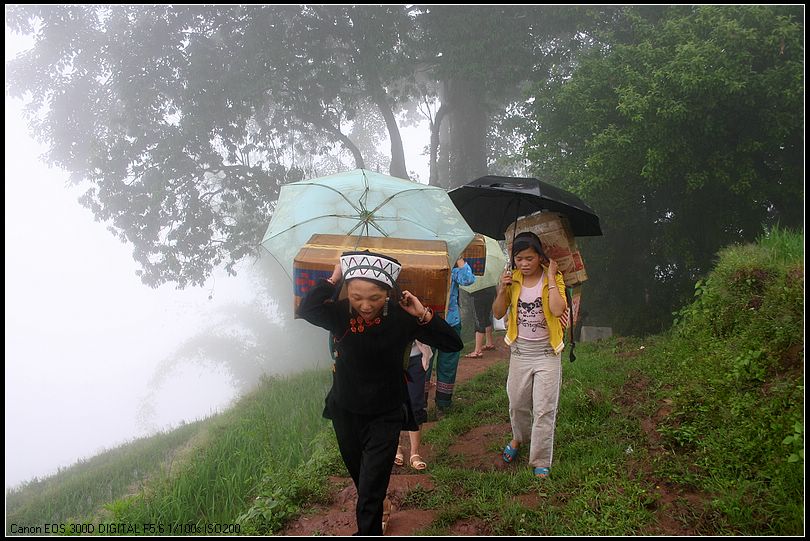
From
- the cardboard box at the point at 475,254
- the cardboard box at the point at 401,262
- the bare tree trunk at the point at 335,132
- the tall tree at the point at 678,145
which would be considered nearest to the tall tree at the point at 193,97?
the bare tree trunk at the point at 335,132

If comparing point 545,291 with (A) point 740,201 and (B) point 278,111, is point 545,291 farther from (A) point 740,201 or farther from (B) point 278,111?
(B) point 278,111

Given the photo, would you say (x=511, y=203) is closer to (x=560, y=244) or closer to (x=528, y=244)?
(x=560, y=244)

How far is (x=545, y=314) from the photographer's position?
3.54 m

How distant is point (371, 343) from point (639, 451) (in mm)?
2581

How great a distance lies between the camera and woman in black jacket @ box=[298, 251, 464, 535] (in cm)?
251

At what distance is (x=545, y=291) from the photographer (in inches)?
139

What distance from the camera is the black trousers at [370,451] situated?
2.56 metres

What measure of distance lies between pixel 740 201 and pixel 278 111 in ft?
41.0

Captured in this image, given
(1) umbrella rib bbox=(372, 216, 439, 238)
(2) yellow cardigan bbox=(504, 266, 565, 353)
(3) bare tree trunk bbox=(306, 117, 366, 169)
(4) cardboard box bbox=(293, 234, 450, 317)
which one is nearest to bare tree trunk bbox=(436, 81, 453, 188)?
(3) bare tree trunk bbox=(306, 117, 366, 169)

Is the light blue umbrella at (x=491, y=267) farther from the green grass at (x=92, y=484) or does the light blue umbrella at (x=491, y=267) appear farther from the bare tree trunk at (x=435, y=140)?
the bare tree trunk at (x=435, y=140)

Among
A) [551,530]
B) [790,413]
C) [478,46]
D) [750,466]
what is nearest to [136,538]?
[551,530]

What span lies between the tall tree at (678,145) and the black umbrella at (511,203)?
13.0 ft

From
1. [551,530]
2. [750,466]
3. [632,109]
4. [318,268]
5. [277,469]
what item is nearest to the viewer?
[318,268]

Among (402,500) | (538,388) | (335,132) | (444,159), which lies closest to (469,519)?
(402,500)
